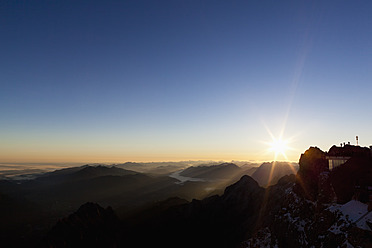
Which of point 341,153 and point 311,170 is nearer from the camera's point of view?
point 341,153

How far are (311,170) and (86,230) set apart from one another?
81024 millimetres

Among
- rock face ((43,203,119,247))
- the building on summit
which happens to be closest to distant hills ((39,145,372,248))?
rock face ((43,203,119,247))

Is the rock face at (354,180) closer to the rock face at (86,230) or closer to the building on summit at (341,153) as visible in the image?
the building on summit at (341,153)

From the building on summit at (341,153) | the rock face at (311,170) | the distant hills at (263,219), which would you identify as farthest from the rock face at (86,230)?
the building on summit at (341,153)

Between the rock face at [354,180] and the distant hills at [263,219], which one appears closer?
the distant hills at [263,219]

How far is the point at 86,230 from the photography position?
82812mm

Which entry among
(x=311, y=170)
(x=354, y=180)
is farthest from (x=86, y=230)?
(x=354, y=180)

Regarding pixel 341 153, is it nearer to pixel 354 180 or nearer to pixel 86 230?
pixel 354 180

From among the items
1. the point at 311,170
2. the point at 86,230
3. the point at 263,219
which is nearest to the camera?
the point at 311,170

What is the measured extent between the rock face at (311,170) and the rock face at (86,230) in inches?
2824

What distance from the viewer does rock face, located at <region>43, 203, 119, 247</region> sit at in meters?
74.6

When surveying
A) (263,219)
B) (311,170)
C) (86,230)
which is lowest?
(86,230)

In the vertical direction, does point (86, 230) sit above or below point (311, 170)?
below

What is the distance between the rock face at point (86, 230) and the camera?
74625mm
